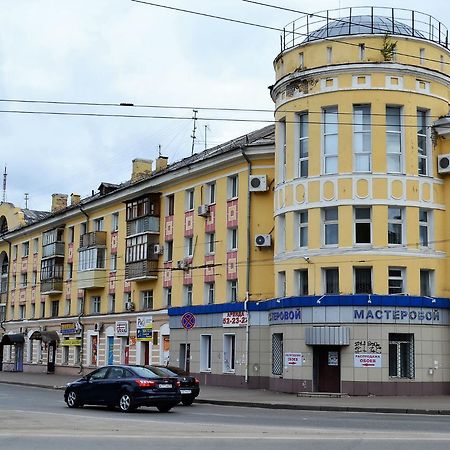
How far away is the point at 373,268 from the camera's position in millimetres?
31734

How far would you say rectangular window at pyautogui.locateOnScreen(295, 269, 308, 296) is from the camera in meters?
33.4

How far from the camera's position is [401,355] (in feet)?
103

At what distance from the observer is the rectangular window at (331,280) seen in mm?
32344

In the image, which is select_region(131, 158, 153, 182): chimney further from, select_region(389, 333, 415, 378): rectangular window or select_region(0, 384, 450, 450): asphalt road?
select_region(0, 384, 450, 450): asphalt road

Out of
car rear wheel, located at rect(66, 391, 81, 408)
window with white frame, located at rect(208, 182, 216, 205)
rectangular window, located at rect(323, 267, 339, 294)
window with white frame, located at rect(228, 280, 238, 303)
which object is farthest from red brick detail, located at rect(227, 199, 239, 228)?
car rear wheel, located at rect(66, 391, 81, 408)

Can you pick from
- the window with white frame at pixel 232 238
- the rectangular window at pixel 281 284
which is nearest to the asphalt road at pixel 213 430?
the rectangular window at pixel 281 284

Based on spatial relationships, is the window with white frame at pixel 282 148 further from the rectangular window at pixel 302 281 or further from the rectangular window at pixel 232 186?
the rectangular window at pixel 232 186

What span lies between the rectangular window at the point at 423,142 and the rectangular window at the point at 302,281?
6045mm

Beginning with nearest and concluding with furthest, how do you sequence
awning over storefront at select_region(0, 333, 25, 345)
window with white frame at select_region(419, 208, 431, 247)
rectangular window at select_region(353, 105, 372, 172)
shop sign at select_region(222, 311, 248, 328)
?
rectangular window at select_region(353, 105, 372, 172)
window with white frame at select_region(419, 208, 431, 247)
shop sign at select_region(222, 311, 248, 328)
awning over storefront at select_region(0, 333, 25, 345)

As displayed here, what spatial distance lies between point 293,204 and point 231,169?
6464 millimetres

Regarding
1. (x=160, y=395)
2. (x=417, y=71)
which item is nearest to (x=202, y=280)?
(x=417, y=71)

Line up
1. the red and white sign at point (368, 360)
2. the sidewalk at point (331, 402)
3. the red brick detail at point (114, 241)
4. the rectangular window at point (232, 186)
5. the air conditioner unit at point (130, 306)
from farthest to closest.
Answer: the red brick detail at point (114, 241) < the air conditioner unit at point (130, 306) < the rectangular window at point (232, 186) < the red and white sign at point (368, 360) < the sidewalk at point (331, 402)

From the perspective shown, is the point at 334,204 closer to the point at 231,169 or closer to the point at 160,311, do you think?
the point at 231,169

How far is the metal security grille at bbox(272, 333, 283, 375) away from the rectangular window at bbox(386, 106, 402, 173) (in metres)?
8.14
